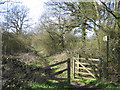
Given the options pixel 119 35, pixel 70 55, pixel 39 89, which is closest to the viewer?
pixel 39 89

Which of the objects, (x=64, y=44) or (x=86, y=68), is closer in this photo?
(x=86, y=68)

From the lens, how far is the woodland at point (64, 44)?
2.68 metres

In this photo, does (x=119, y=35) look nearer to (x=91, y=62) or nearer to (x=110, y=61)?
(x=110, y=61)

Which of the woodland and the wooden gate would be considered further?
the wooden gate

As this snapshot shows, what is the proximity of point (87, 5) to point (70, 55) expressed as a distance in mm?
2422

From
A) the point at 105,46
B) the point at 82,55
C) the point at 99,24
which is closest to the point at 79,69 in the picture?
the point at 82,55

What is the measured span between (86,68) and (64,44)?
273 centimetres

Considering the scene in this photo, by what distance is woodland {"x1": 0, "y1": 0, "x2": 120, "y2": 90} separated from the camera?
2683 mm

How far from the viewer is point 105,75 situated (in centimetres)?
434

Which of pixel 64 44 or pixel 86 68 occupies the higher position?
pixel 64 44

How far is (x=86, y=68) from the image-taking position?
15.9 feet

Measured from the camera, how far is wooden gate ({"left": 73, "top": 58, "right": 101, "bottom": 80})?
4.69m

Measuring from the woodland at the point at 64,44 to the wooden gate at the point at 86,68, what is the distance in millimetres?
146

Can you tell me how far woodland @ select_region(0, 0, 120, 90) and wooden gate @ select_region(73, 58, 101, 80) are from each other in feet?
0.48
